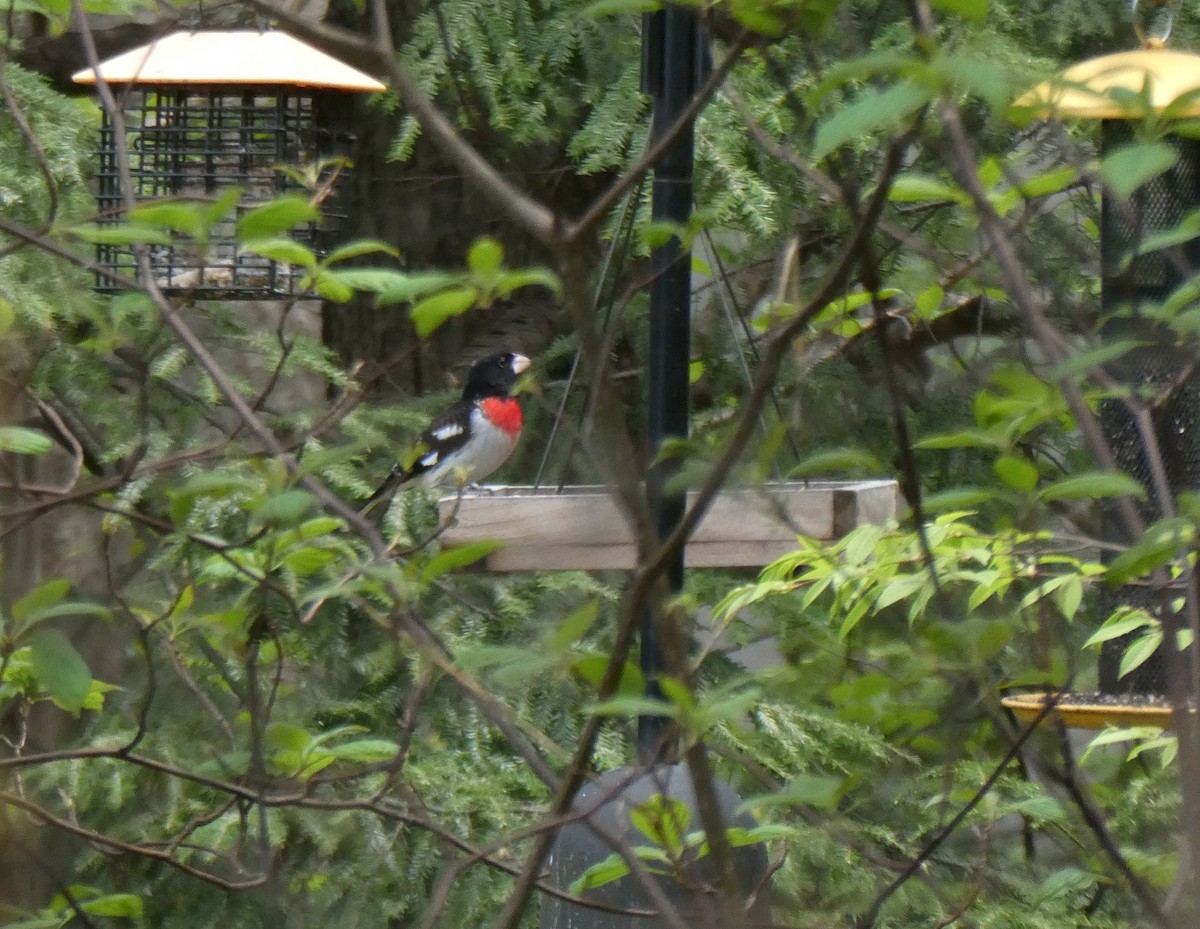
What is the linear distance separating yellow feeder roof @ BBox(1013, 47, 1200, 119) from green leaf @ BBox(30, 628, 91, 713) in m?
0.89

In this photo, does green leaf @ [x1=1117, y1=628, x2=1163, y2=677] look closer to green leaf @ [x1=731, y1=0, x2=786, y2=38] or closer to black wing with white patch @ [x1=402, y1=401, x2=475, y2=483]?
green leaf @ [x1=731, y1=0, x2=786, y2=38]

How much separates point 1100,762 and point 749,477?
302cm

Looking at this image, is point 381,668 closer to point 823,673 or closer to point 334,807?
point 823,673

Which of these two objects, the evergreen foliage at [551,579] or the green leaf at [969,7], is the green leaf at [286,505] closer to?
the green leaf at [969,7]

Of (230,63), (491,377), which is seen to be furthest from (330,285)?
(491,377)

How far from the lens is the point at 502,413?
4164mm

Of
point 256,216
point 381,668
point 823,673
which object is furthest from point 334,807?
point 381,668

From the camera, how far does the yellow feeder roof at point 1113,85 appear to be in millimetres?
1090

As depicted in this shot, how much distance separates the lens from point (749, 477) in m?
1.02

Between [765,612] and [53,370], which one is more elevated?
[53,370]

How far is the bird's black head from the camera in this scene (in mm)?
4254

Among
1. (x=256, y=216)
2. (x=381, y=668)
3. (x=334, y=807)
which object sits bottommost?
(x=381, y=668)

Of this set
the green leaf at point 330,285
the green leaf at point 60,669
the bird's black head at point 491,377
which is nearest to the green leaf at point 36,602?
the green leaf at point 60,669

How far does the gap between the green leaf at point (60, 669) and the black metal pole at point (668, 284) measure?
53 cm
